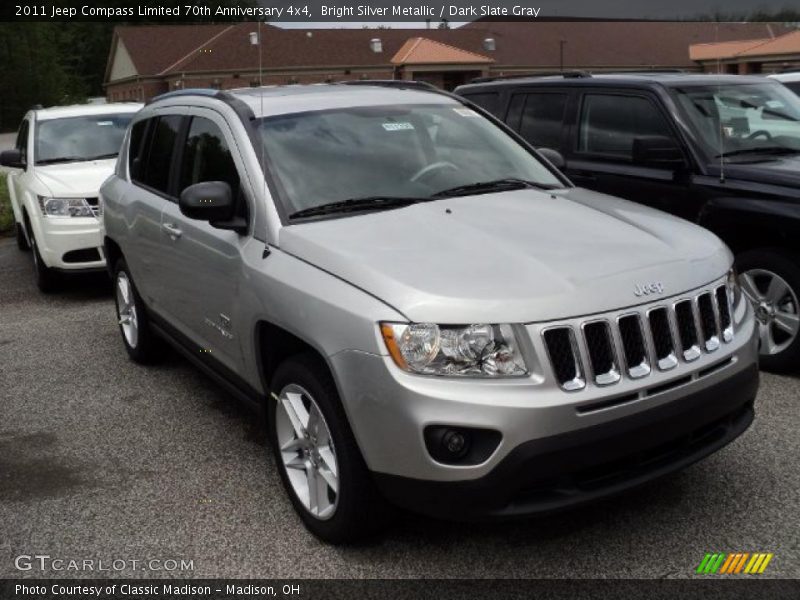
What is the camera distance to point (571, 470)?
9.84 ft

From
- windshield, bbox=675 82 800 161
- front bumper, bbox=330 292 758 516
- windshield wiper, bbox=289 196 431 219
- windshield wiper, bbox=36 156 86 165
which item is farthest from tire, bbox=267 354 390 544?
windshield wiper, bbox=36 156 86 165

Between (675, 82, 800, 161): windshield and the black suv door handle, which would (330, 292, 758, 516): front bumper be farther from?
the black suv door handle

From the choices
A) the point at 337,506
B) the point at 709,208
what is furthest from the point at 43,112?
the point at 337,506

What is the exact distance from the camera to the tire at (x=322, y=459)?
10.7 ft

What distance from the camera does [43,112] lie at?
1016 centimetres

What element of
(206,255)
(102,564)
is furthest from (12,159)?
(102,564)

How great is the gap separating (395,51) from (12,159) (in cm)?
4961

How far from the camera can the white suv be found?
333 inches

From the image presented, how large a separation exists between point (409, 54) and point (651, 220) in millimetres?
51055

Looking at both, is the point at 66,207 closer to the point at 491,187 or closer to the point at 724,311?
the point at 491,187

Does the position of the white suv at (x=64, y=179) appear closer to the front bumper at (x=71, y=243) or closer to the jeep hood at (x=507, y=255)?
the front bumper at (x=71, y=243)

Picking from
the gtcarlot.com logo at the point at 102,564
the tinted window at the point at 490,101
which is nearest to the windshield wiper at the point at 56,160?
the tinted window at the point at 490,101

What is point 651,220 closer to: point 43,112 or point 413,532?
point 413,532

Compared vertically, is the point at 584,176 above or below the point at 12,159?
above
